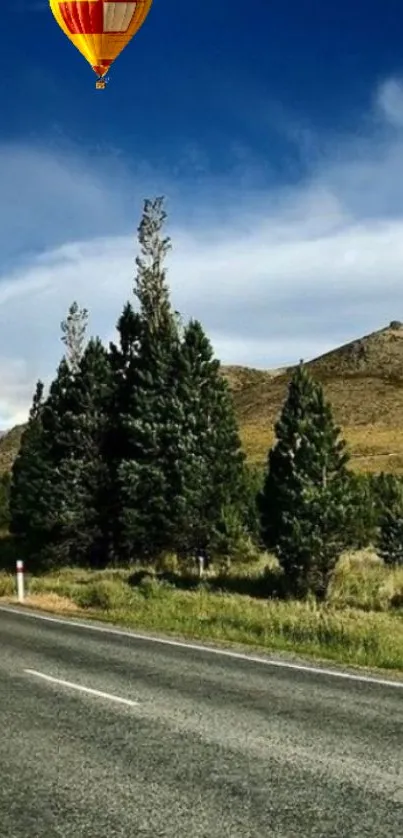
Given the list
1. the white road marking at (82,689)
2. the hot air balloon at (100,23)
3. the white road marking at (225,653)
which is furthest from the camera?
the hot air balloon at (100,23)

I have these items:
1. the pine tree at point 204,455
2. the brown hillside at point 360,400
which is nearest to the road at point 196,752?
the pine tree at point 204,455

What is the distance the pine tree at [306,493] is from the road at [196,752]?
1411 cm

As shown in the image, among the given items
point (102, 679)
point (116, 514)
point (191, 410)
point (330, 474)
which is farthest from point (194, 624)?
point (116, 514)

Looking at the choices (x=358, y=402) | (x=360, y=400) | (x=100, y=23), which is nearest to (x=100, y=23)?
(x=100, y=23)

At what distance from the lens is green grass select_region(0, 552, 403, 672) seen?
14.4 meters

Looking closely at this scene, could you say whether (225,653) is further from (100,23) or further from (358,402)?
(358,402)

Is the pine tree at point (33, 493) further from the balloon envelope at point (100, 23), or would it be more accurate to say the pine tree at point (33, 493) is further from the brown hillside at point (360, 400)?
the brown hillside at point (360, 400)

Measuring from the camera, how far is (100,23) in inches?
1038

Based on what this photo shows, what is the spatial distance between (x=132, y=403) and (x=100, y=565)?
688 cm

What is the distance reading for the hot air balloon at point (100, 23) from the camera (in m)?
26.0

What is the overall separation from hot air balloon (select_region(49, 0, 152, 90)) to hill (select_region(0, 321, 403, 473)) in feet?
190

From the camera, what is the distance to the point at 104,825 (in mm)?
5539

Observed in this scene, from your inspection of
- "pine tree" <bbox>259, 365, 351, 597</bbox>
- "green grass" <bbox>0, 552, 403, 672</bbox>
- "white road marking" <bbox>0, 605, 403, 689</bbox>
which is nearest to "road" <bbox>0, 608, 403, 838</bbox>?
"white road marking" <bbox>0, 605, 403, 689</bbox>

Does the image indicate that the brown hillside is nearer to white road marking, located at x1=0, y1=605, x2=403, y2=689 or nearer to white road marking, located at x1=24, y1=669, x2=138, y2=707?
white road marking, located at x1=0, y1=605, x2=403, y2=689
